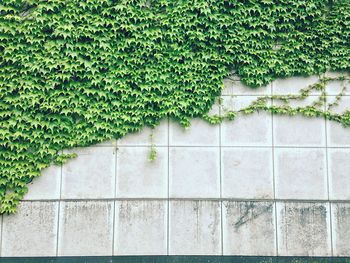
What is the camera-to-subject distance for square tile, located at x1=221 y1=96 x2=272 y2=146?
6.18 m

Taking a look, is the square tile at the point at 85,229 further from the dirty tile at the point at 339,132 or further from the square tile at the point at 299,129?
the dirty tile at the point at 339,132

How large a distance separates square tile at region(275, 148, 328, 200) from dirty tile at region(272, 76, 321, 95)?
1092mm

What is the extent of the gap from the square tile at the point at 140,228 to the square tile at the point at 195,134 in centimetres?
113

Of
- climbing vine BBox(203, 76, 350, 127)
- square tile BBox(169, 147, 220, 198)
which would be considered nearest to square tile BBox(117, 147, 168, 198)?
square tile BBox(169, 147, 220, 198)

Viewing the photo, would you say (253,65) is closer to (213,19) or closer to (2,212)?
(213,19)

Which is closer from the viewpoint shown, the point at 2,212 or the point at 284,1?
the point at 2,212

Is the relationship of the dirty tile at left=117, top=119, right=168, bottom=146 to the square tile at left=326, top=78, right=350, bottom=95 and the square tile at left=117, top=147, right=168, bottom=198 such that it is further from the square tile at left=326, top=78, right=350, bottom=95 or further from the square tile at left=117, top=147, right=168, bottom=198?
the square tile at left=326, top=78, right=350, bottom=95

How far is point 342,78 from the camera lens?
627 cm

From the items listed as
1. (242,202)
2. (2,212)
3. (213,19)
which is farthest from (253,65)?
(2,212)

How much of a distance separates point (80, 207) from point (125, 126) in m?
1.59

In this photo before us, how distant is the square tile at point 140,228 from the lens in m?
5.88

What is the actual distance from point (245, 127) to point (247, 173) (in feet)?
2.69

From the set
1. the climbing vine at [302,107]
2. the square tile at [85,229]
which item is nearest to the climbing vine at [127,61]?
the climbing vine at [302,107]

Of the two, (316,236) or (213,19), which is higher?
(213,19)
